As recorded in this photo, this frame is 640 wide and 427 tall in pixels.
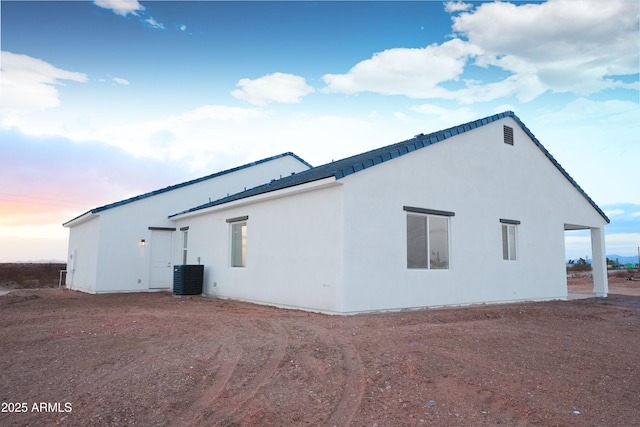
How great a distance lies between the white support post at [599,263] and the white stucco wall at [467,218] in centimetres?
61

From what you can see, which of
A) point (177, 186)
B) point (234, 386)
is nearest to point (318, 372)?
point (234, 386)

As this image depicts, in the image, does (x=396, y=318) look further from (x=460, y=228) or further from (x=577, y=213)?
(x=577, y=213)

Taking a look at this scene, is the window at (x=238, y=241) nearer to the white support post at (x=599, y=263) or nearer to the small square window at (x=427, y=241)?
the small square window at (x=427, y=241)

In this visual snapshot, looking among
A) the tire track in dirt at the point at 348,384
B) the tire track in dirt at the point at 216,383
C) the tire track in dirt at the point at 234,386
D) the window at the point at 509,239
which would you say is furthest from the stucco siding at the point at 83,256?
the window at the point at 509,239

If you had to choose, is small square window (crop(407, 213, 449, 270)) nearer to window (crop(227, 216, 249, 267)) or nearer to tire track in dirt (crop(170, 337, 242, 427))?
window (crop(227, 216, 249, 267))

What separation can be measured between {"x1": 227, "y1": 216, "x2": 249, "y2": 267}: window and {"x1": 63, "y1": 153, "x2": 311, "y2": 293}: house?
390 cm

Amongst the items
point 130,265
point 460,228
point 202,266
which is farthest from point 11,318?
point 460,228

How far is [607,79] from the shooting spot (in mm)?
12211

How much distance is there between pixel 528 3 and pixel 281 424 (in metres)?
11.4

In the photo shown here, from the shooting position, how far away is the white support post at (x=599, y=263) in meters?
15.3

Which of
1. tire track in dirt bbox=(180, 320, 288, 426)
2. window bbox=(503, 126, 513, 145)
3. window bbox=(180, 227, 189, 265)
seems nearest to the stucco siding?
window bbox=(180, 227, 189, 265)

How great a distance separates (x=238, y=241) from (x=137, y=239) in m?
5.41

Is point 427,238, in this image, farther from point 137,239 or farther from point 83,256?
point 83,256

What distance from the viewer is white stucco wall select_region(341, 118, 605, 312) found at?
29.2 feet
